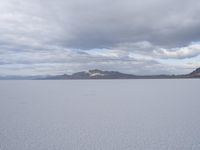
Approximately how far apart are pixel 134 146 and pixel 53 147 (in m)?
2.55

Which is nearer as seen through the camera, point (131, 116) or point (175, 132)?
point (175, 132)

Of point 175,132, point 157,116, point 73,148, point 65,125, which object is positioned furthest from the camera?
point 157,116

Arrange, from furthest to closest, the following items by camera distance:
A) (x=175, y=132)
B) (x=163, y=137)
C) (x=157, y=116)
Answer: (x=157, y=116), (x=175, y=132), (x=163, y=137)

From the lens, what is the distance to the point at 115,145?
24.2ft

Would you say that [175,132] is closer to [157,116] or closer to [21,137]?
[157,116]

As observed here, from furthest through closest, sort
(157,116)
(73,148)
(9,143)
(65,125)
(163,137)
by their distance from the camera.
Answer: (157,116), (65,125), (163,137), (9,143), (73,148)

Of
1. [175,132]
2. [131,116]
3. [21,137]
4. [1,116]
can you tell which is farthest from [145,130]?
[1,116]

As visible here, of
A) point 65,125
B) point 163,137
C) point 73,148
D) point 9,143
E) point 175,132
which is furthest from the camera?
point 65,125

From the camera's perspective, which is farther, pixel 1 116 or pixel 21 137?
pixel 1 116

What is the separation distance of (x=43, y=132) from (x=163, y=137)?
4.54 metres

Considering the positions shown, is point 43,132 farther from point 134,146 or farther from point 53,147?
point 134,146

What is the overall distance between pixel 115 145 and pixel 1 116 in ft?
25.2

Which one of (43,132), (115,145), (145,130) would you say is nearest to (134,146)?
(115,145)

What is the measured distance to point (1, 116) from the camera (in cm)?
1241
